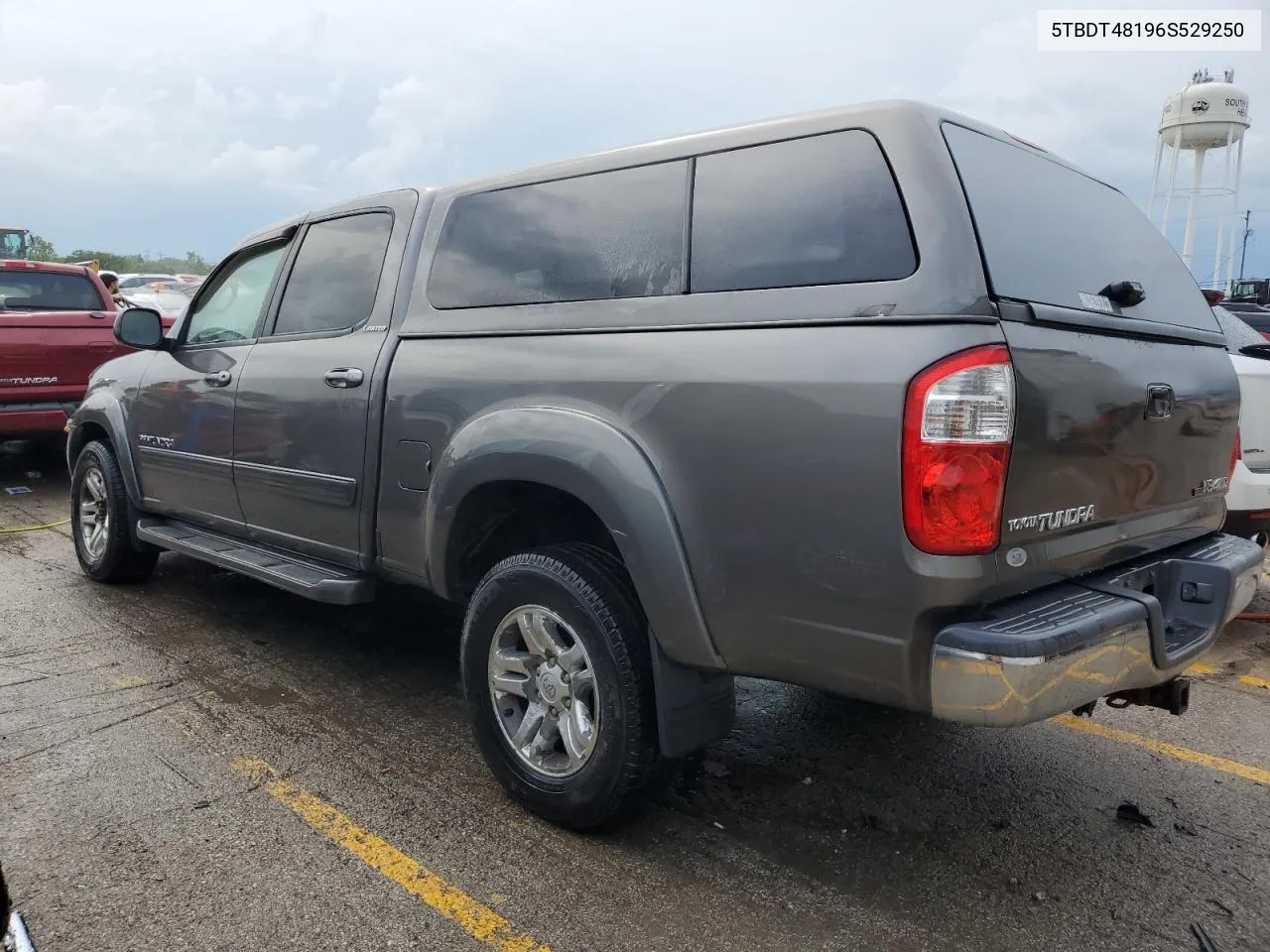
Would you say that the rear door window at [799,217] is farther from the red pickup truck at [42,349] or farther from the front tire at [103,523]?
the red pickup truck at [42,349]

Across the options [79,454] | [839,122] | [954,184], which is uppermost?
[839,122]

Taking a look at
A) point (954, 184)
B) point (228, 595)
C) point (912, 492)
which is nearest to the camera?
point (912, 492)

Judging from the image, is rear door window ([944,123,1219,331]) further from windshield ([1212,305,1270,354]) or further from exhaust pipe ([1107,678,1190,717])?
windshield ([1212,305,1270,354])

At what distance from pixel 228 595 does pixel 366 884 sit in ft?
10.6

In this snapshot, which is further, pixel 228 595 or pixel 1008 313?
pixel 228 595

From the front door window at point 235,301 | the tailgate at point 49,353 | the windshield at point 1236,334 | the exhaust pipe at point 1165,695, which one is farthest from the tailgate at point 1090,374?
the tailgate at point 49,353

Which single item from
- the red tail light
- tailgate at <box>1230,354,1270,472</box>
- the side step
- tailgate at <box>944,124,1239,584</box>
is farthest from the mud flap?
tailgate at <box>1230,354,1270,472</box>

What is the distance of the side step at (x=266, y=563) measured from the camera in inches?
143

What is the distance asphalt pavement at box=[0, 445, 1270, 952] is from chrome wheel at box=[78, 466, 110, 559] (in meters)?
1.19

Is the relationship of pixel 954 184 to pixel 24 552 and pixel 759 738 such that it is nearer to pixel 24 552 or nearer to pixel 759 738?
pixel 759 738

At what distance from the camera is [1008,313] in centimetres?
218

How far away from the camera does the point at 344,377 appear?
11.7 ft

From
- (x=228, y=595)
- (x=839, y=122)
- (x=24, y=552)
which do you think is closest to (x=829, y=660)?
(x=839, y=122)

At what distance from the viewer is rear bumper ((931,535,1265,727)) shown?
2.07 meters
